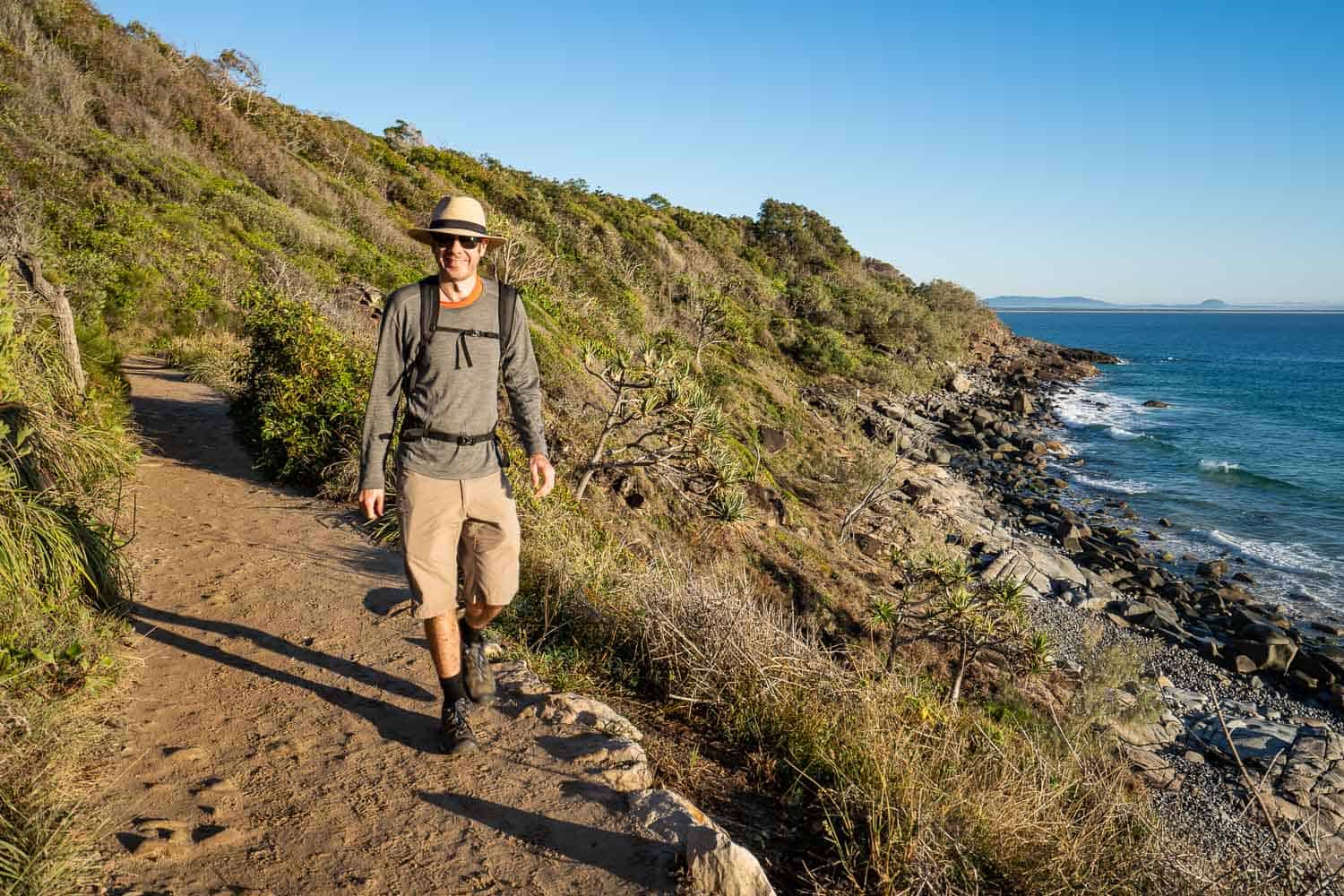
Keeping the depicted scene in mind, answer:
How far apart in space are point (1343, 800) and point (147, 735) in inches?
480

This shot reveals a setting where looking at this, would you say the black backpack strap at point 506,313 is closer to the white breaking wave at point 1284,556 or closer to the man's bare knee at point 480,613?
the man's bare knee at point 480,613

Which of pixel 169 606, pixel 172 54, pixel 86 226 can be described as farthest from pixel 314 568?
pixel 172 54

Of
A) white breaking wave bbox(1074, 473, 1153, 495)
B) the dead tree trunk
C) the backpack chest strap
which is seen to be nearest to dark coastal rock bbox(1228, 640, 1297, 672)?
white breaking wave bbox(1074, 473, 1153, 495)

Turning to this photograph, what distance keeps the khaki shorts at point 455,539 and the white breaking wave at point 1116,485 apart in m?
25.1

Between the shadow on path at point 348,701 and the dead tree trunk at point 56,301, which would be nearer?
the shadow on path at point 348,701

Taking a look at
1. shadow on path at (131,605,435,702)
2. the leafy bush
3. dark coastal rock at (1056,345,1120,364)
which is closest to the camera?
shadow on path at (131,605,435,702)

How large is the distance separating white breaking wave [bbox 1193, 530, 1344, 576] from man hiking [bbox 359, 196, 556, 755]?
20.8 meters

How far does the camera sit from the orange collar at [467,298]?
3246mm

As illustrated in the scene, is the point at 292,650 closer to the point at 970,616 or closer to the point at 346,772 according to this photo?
the point at 346,772

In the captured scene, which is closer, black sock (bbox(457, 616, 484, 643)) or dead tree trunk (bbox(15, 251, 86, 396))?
black sock (bbox(457, 616, 484, 643))

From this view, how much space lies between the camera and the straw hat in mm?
3203

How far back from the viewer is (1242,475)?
26.4 metres

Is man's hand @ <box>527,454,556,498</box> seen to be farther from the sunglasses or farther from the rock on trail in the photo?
the rock on trail

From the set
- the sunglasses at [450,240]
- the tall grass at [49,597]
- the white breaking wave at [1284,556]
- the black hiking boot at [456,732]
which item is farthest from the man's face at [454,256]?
the white breaking wave at [1284,556]
